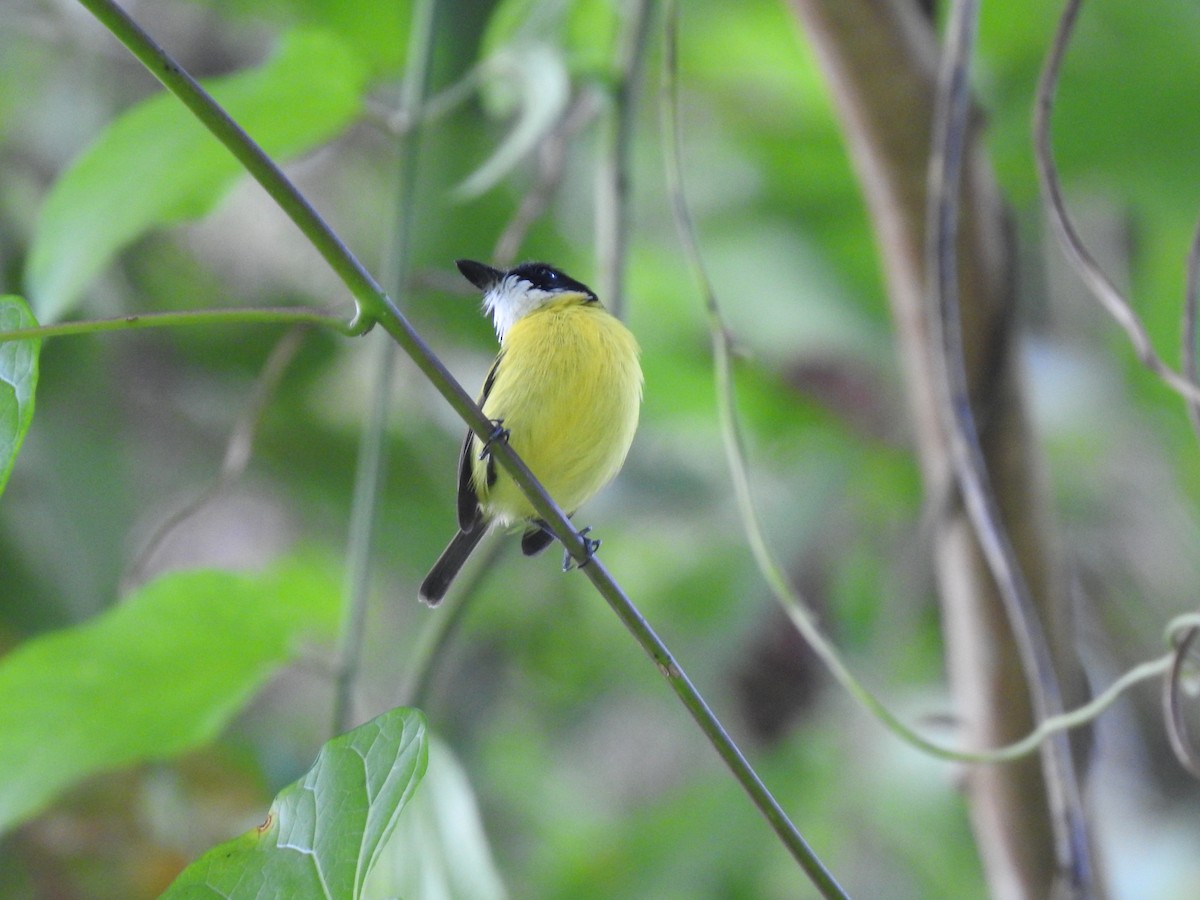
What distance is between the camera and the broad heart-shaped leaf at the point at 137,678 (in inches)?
49.8

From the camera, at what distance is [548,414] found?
4.84 feet

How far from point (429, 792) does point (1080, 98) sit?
1.56 metres

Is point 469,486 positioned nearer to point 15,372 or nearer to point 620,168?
point 620,168

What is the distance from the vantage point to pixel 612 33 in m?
1.94

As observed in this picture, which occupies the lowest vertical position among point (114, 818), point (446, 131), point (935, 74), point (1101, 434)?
point (1101, 434)

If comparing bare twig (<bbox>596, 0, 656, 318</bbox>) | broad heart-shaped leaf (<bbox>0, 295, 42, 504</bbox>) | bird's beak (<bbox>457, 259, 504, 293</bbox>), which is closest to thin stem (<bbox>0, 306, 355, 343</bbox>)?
broad heart-shaped leaf (<bbox>0, 295, 42, 504</bbox>)

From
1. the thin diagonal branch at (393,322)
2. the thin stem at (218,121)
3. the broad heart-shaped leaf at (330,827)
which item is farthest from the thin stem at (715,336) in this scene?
the thin stem at (218,121)

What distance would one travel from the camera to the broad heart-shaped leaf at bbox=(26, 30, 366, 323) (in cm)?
138

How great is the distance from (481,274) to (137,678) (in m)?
0.59

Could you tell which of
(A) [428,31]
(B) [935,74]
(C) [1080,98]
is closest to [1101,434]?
(C) [1080,98]

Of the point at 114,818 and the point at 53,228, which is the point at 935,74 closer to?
the point at 53,228

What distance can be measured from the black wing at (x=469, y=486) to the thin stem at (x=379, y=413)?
127mm

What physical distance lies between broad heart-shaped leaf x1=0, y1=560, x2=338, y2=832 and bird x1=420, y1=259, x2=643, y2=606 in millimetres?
207

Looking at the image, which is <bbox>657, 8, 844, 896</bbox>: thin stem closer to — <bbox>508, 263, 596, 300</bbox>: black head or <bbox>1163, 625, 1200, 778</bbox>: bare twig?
<bbox>1163, 625, 1200, 778</bbox>: bare twig
